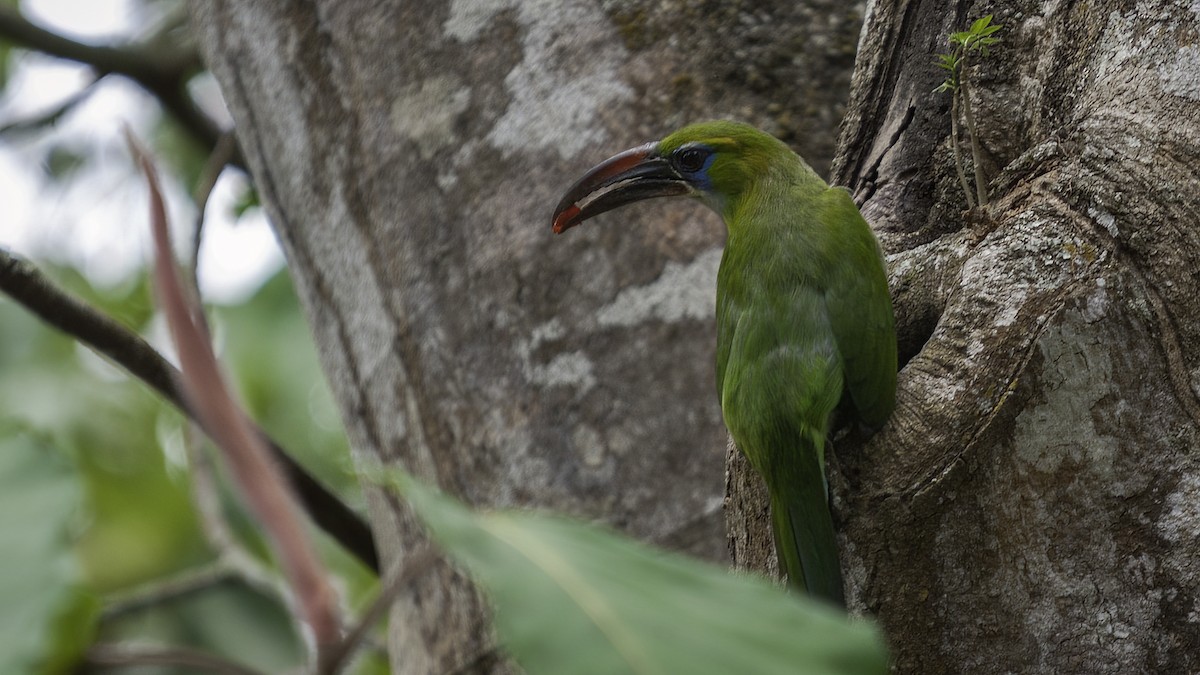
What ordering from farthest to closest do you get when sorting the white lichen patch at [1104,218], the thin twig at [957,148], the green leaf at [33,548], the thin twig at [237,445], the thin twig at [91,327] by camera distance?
the thin twig at [91,327]
the thin twig at [957,148]
the white lichen patch at [1104,218]
the green leaf at [33,548]
the thin twig at [237,445]

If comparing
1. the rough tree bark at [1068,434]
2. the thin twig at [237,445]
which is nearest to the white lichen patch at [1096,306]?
the rough tree bark at [1068,434]

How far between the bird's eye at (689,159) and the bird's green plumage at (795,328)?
17 mm

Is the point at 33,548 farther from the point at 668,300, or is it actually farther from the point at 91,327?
the point at 668,300

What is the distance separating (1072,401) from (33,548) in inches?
53.8

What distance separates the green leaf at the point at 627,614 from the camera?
0.77m

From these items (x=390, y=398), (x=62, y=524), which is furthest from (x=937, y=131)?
(x=62, y=524)

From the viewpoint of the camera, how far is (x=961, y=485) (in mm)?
1465

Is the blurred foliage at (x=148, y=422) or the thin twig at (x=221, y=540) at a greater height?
the blurred foliage at (x=148, y=422)

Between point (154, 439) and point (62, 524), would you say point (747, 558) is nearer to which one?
point (62, 524)

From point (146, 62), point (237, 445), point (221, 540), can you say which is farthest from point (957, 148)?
point (146, 62)

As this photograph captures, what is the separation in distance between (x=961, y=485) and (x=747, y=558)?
0.42 m

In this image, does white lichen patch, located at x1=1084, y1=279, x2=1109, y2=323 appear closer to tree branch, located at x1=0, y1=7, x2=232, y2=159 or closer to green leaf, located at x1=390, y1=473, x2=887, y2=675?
green leaf, located at x1=390, y1=473, x2=887, y2=675

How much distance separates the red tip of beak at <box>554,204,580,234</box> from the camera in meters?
2.19

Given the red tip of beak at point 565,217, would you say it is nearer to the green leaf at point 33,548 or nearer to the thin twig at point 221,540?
the green leaf at point 33,548
